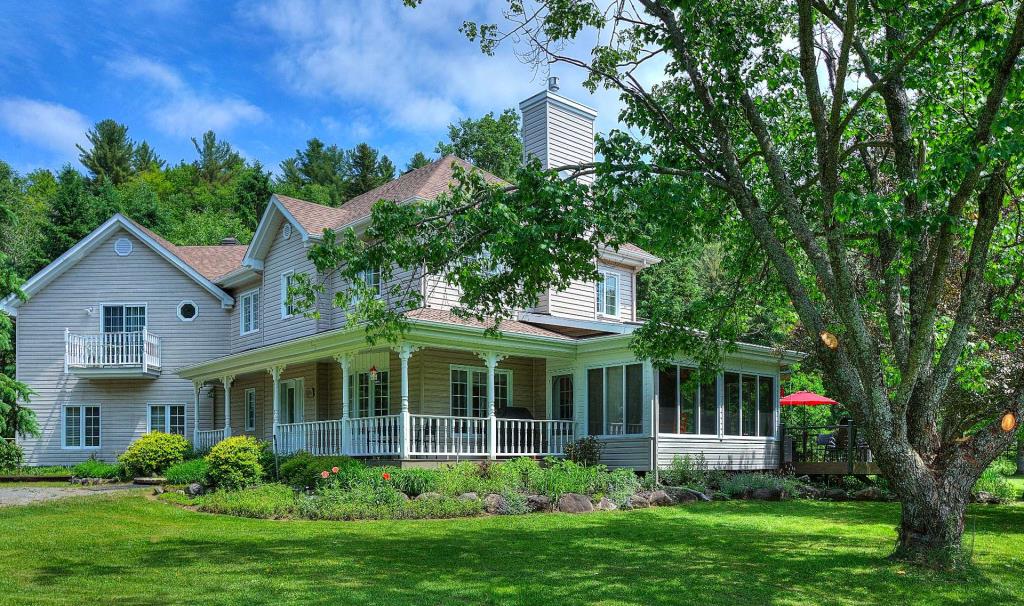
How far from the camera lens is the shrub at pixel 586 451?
1923 centimetres

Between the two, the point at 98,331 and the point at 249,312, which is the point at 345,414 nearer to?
the point at 249,312

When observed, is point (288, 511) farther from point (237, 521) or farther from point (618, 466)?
point (618, 466)

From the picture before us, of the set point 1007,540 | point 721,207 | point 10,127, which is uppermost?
point 10,127

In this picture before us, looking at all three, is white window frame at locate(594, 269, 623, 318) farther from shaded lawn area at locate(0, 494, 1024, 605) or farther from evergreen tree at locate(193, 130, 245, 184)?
evergreen tree at locate(193, 130, 245, 184)

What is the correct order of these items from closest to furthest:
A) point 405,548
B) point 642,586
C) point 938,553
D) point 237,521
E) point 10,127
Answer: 1. point 642,586
2. point 938,553
3. point 405,548
4. point 237,521
5. point 10,127

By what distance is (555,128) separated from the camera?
23922 millimetres

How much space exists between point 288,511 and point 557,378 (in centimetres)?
851

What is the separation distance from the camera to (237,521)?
13.5 meters

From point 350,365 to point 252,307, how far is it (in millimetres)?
7687

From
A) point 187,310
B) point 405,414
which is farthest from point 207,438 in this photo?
point 405,414

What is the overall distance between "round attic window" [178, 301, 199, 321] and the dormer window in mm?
13465

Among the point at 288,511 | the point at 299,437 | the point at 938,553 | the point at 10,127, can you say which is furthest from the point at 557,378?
the point at 10,127

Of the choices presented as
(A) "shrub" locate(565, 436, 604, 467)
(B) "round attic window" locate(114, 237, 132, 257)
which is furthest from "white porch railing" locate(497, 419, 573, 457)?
(B) "round attic window" locate(114, 237, 132, 257)

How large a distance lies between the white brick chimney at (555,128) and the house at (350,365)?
5 centimetres
